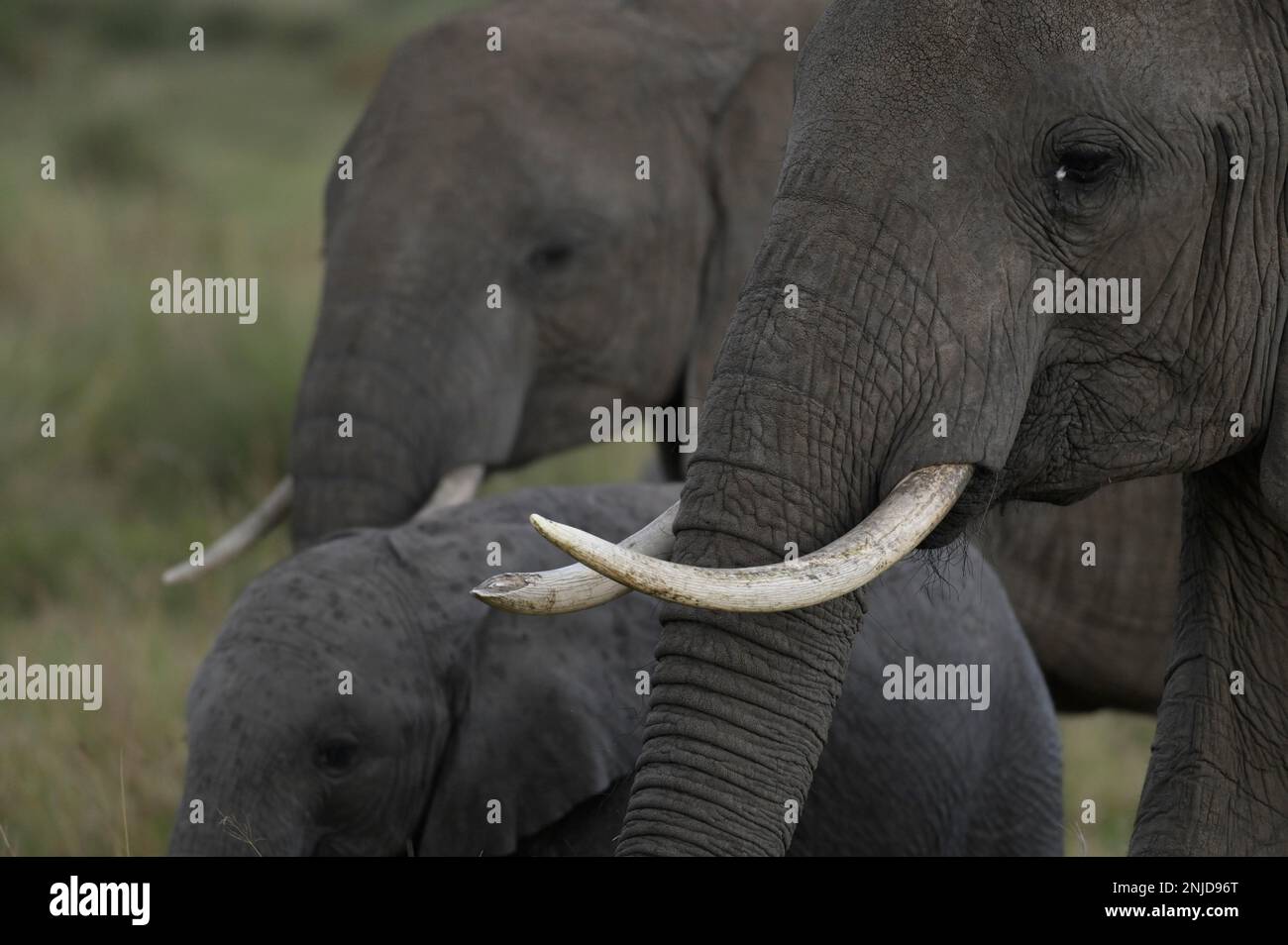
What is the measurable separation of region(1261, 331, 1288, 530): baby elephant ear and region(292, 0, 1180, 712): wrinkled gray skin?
8.00 feet

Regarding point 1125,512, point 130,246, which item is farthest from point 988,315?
point 130,246

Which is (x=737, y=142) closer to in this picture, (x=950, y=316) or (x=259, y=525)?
(x=259, y=525)

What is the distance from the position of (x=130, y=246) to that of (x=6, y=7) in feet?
35.7

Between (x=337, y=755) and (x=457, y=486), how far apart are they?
149 centimetres

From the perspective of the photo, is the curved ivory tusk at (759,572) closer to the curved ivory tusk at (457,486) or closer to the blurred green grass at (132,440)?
the blurred green grass at (132,440)

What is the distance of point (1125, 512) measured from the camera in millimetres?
5895

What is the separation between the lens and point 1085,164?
2.96m

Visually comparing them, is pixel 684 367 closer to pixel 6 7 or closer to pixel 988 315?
pixel 988 315

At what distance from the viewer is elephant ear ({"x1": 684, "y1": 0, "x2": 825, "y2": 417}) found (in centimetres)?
610

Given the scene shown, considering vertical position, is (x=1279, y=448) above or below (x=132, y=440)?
below

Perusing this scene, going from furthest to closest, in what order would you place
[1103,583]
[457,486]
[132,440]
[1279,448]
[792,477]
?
[132,440] < [1103,583] < [457,486] < [1279,448] < [792,477]

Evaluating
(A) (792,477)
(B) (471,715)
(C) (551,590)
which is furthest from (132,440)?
(A) (792,477)

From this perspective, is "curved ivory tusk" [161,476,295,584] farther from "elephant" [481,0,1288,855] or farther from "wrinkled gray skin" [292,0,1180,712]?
"elephant" [481,0,1288,855]

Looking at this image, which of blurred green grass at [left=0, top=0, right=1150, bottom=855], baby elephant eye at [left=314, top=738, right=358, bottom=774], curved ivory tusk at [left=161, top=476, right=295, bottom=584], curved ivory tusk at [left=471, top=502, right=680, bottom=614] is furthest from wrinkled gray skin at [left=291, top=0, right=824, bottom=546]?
curved ivory tusk at [left=471, top=502, right=680, bottom=614]
